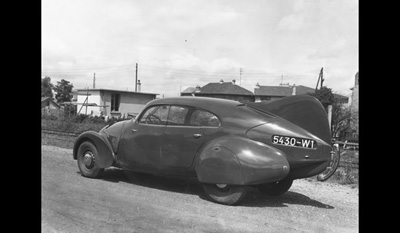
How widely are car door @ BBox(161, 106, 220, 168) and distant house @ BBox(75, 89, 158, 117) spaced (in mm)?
273

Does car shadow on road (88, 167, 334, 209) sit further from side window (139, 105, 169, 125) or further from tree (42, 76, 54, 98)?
tree (42, 76, 54, 98)

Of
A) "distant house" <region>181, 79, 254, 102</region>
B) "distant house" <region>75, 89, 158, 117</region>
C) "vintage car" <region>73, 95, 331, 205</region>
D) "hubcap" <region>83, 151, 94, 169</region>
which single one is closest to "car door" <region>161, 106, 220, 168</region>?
"vintage car" <region>73, 95, 331, 205</region>

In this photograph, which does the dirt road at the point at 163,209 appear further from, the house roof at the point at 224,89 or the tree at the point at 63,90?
the house roof at the point at 224,89

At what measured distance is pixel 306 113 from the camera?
1.76 m

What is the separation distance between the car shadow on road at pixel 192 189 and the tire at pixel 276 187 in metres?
0.03

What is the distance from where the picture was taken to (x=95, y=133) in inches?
91.4

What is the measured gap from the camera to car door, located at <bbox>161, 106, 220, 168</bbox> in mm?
1849

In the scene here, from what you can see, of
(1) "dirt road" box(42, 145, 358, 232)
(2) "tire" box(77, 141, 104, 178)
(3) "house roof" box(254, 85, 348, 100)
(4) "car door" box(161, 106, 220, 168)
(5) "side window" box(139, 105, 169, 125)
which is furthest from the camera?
(2) "tire" box(77, 141, 104, 178)
